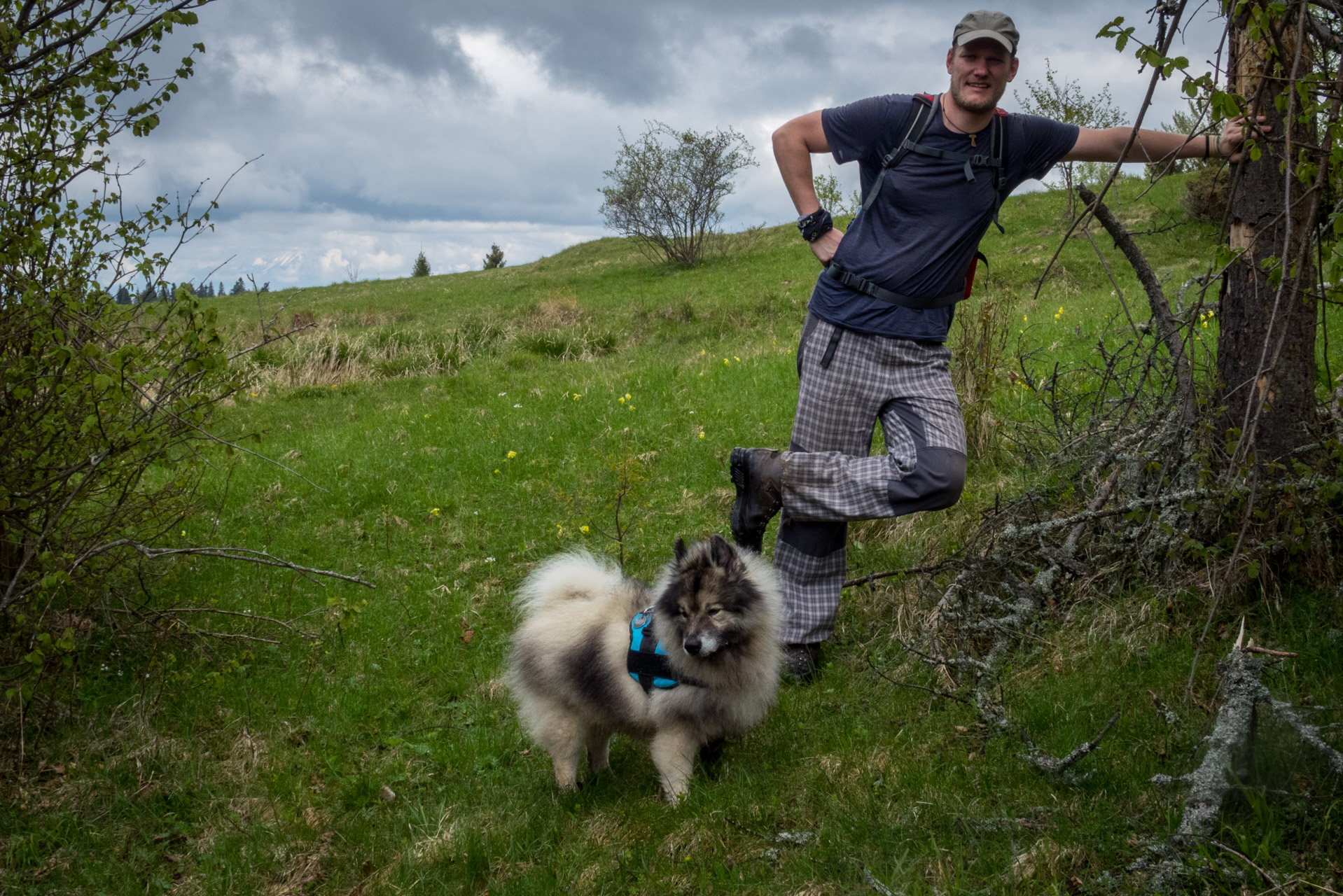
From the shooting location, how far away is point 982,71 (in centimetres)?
402

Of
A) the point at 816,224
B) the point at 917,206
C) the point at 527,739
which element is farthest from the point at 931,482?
the point at 527,739

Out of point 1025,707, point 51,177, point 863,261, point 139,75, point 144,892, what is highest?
point 139,75

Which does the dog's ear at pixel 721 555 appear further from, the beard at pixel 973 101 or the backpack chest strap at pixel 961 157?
the beard at pixel 973 101

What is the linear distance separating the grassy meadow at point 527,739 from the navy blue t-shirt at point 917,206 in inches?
41.7

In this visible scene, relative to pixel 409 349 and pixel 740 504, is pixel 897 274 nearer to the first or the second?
pixel 740 504

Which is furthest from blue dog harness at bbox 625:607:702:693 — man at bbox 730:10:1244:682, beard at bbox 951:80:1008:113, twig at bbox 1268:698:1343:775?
beard at bbox 951:80:1008:113

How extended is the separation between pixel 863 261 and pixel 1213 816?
2.66 metres

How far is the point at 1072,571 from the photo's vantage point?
4762 mm

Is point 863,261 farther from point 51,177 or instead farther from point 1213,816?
point 51,177

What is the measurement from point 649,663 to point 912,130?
2717mm

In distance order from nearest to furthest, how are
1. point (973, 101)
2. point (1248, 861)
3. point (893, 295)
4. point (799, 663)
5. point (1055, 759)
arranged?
point (1248, 861), point (1055, 759), point (973, 101), point (893, 295), point (799, 663)

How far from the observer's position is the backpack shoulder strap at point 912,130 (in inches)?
166

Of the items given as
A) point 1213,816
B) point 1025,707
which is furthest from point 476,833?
point 1213,816

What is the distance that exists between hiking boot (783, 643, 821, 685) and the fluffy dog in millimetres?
623
